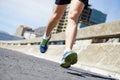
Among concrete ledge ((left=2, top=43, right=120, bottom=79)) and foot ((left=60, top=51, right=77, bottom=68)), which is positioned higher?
foot ((left=60, top=51, right=77, bottom=68))

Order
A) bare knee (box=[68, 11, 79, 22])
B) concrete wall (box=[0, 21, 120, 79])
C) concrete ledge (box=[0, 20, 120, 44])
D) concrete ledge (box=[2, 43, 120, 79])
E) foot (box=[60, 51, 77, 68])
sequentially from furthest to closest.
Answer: concrete ledge (box=[0, 20, 120, 44]) < concrete wall (box=[0, 21, 120, 79]) < concrete ledge (box=[2, 43, 120, 79]) < bare knee (box=[68, 11, 79, 22]) < foot (box=[60, 51, 77, 68])

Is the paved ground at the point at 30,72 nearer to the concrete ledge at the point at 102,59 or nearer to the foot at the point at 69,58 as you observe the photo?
the foot at the point at 69,58

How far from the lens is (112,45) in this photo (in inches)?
203

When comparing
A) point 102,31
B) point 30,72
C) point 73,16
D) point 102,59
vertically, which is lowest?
point 102,59

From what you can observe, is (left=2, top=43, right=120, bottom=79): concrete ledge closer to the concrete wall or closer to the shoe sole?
the concrete wall

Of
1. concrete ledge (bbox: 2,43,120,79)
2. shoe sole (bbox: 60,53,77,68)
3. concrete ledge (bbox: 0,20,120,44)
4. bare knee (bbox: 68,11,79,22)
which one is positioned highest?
bare knee (bbox: 68,11,79,22)

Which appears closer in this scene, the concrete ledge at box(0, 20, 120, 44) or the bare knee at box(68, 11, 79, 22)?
the bare knee at box(68, 11, 79, 22)

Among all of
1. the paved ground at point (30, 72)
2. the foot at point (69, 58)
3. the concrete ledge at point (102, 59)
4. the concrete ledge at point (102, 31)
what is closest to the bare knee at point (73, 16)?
the foot at point (69, 58)

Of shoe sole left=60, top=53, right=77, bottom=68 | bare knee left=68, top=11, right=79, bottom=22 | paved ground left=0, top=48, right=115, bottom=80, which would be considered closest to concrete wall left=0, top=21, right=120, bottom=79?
paved ground left=0, top=48, right=115, bottom=80

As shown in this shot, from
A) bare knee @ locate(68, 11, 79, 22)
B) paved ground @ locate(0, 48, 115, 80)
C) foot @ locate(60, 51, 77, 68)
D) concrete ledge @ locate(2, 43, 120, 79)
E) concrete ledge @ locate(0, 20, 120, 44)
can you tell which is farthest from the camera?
concrete ledge @ locate(0, 20, 120, 44)

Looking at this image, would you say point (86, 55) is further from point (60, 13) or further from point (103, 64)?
point (60, 13)

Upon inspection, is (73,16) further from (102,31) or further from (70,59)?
(102,31)

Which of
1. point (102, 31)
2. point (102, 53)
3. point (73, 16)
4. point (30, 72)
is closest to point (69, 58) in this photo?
point (73, 16)

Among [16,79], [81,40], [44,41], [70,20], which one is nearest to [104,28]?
[81,40]
